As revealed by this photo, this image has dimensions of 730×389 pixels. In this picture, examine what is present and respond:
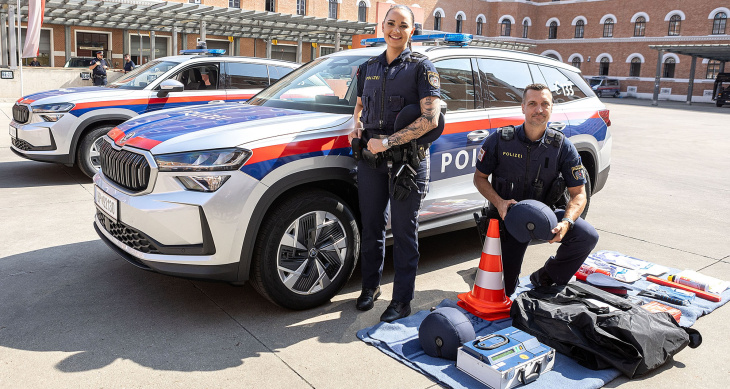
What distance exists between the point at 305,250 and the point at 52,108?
17.2 ft

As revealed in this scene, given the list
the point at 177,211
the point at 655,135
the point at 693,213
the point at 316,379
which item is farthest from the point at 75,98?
the point at 655,135

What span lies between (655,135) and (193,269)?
15.9 meters

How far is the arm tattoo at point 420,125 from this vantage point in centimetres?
347

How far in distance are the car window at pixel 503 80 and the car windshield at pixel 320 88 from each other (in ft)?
3.37

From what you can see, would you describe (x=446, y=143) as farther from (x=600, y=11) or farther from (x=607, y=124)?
(x=600, y=11)

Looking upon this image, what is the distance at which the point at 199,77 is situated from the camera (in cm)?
830

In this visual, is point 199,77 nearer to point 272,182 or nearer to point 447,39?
point 447,39

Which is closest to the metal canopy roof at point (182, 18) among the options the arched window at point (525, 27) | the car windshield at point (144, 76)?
the car windshield at point (144, 76)

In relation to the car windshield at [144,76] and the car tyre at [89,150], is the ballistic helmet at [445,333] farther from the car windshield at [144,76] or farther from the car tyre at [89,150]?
the car windshield at [144,76]

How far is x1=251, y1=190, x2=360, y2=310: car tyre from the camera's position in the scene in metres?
3.53

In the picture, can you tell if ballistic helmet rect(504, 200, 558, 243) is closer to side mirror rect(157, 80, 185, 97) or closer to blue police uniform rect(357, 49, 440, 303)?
blue police uniform rect(357, 49, 440, 303)

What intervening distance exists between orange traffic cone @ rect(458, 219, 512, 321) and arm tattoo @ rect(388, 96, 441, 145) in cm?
87

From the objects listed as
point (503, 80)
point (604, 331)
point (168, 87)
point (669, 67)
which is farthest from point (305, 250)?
point (669, 67)

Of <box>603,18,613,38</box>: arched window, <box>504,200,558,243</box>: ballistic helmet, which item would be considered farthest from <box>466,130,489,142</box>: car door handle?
<box>603,18,613,38</box>: arched window
